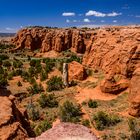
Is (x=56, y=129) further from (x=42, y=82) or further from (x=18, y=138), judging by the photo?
(x=42, y=82)

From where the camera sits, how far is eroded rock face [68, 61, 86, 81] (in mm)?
35213

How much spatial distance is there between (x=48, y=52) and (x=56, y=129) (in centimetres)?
6796

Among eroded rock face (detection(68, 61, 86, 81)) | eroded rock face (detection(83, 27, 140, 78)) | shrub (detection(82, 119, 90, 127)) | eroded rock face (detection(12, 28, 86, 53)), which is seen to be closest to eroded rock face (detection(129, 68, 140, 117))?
shrub (detection(82, 119, 90, 127))

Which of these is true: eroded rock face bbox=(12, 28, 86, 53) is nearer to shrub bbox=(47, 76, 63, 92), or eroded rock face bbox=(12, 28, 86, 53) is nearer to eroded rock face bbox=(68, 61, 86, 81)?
eroded rock face bbox=(68, 61, 86, 81)

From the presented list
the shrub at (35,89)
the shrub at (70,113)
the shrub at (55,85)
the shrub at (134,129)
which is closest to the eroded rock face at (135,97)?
the shrub at (134,129)

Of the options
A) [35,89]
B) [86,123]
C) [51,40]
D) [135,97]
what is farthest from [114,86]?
[51,40]

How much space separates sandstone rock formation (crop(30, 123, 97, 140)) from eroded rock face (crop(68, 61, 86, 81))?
29756 mm

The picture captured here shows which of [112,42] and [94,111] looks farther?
[112,42]

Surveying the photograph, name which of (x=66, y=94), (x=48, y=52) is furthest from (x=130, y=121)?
(x=48, y=52)

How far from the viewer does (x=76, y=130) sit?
5297mm

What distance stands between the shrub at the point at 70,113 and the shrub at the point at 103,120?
1.57 meters

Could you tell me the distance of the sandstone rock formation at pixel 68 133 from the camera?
16.8ft

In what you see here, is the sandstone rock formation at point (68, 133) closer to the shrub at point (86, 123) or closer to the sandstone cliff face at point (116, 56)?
the shrub at point (86, 123)

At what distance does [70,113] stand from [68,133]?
19373mm
